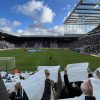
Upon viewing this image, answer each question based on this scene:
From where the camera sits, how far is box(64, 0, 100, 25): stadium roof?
74750mm

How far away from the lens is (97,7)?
8062cm

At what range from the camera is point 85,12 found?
90.8 m

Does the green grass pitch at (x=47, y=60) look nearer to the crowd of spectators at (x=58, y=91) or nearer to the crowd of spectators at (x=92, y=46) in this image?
the crowd of spectators at (x=92, y=46)

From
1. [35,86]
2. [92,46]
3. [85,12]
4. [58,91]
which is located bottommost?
[58,91]

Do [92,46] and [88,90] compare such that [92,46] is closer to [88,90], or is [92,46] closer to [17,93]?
[17,93]

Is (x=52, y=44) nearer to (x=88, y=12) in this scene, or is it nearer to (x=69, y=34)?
(x=69, y=34)

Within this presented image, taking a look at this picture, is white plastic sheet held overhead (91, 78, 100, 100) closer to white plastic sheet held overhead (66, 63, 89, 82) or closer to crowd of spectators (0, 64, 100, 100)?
crowd of spectators (0, 64, 100, 100)

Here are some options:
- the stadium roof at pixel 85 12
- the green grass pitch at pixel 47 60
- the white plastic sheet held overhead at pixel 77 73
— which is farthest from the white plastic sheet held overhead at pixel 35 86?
the stadium roof at pixel 85 12

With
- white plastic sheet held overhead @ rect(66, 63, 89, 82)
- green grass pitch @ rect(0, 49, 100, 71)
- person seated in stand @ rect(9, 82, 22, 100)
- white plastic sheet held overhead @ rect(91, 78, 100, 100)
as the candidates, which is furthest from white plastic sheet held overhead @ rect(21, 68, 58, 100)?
green grass pitch @ rect(0, 49, 100, 71)

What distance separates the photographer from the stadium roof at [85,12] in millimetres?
74750

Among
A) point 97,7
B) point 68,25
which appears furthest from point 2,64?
point 68,25

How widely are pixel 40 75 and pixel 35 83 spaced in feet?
0.80

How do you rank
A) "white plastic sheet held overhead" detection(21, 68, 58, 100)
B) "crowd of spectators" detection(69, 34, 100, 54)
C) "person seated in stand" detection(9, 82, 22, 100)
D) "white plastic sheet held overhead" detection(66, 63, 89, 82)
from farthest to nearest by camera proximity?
"crowd of spectators" detection(69, 34, 100, 54) < "white plastic sheet held overhead" detection(66, 63, 89, 82) < "person seated in stand" detection(9, 82, 22, 100) < "white plastic sheet held overhead" detection(21, 68, 58, 100)

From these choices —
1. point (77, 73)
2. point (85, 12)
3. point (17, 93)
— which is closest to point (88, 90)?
point (17, 93)
